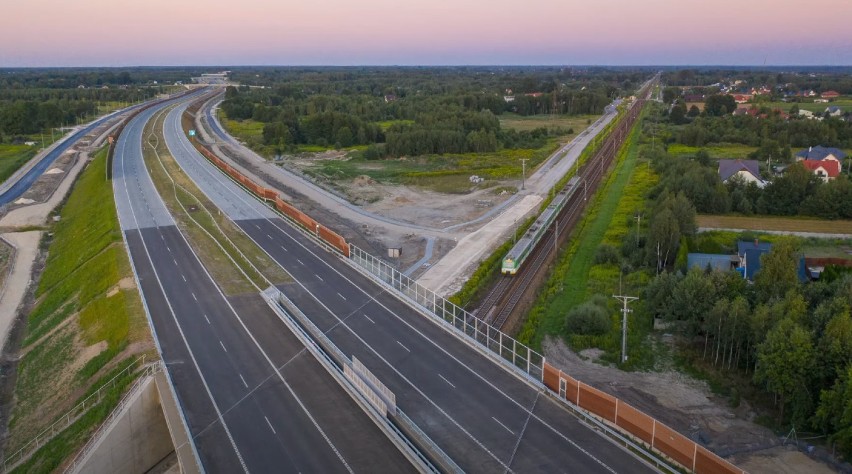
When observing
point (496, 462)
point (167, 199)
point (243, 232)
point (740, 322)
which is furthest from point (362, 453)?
point (167, 199)

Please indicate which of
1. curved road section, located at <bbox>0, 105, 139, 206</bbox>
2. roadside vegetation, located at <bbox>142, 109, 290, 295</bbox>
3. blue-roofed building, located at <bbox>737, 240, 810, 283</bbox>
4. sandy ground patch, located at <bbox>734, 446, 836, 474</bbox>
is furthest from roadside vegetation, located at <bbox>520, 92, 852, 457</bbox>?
curved road section, located at <bbox>0, 105, 139, 206</bbox>

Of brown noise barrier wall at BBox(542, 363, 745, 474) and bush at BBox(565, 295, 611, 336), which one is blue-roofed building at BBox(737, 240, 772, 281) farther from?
brown noise barrier wall at BBox(542, 363, 745, 474)

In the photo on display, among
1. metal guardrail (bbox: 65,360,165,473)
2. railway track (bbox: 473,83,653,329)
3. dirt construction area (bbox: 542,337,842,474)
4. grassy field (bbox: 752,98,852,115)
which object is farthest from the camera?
grassy field (bbox: 752,98,852,115)

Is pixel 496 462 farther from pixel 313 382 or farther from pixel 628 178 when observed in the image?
pixel 628 178

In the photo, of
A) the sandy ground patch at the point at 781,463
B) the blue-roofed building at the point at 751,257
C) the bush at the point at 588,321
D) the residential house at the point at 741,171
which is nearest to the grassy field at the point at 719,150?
the residential house at the point at 741,171

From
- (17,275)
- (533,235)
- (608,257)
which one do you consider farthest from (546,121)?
(17,275)

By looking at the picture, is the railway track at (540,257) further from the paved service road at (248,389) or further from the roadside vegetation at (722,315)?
the paved service road at (248,389)
